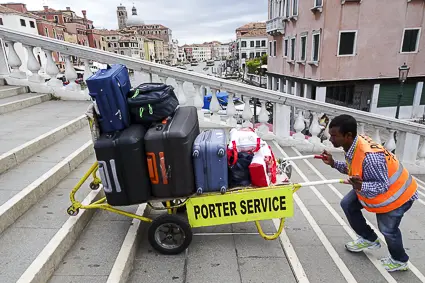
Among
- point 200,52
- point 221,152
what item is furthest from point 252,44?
point 200,52

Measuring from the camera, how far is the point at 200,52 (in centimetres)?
18325

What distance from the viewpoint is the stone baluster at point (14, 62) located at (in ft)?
16.7

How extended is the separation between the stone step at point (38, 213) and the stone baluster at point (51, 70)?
2255 mm

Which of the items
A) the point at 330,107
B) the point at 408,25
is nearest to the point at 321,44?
the point at 408,25

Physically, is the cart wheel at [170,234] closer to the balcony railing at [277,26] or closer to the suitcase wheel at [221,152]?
the suitcase wheel at [221,152]

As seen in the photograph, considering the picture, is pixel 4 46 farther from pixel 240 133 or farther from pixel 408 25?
pixel 408 25

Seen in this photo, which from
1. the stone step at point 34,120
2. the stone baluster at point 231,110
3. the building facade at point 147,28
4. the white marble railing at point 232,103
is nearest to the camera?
the stone step at point 34,120

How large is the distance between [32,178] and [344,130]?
300 cm

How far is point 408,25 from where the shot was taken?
15.4 metres

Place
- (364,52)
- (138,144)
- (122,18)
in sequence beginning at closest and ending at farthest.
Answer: (138,144)
(364,52)
(122,18)

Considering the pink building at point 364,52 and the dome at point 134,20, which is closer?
the pink building at point 364,52

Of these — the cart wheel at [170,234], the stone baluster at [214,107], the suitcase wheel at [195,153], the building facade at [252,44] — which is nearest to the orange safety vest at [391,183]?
the suitcase wheel at [195,153]

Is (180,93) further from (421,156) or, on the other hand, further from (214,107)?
(421,156)

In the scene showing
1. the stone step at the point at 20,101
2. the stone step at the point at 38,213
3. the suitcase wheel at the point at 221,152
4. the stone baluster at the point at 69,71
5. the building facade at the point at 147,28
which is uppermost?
the building facade at the point at 147,28
